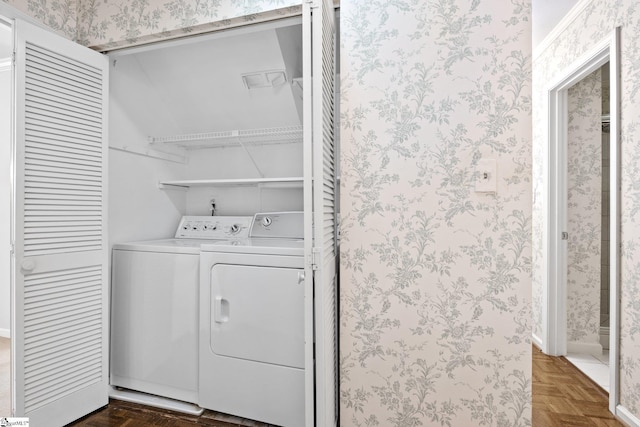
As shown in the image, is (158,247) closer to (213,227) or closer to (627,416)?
(213,227)

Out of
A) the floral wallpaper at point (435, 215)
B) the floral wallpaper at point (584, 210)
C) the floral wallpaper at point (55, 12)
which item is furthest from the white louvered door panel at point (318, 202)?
the floral wallpaper at point (584, 210)

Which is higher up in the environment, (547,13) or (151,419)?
(547,13)

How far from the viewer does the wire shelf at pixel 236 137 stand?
90.4 inches

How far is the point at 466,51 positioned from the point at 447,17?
0.18 meters

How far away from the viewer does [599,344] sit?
278 cm

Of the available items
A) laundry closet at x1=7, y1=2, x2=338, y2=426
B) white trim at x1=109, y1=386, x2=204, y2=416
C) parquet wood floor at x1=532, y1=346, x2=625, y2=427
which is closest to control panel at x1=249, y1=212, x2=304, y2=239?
laundry closet at x1=7, y1=2, x2=338, y2=426

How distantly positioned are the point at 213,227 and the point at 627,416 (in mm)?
2684

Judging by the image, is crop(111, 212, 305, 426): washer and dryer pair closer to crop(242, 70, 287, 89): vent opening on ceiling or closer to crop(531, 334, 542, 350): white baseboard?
crop(242, 70, 287, 89): vent opening on ceiling

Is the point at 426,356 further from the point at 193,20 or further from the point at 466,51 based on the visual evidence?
the point at 193,20

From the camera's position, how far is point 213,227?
2.60 m

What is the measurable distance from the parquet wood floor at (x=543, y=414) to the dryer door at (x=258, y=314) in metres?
0.42

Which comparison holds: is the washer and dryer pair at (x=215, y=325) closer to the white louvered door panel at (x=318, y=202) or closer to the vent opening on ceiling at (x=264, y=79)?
the white louvered door panel at (x=318, y=202)

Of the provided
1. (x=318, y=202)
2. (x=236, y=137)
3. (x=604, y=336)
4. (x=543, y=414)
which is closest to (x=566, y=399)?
(x=543, y=414)

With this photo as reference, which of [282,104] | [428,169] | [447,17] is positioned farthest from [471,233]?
[282,104]
